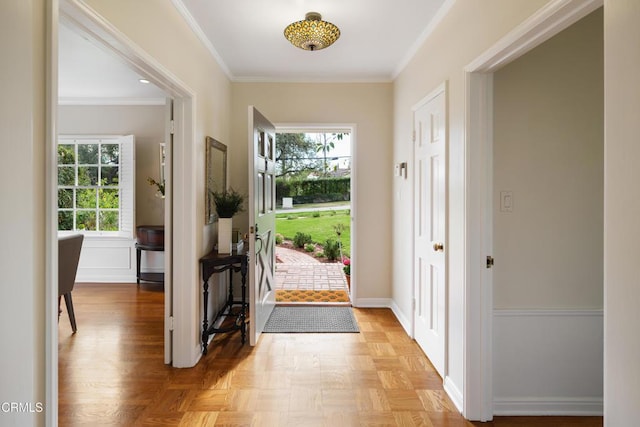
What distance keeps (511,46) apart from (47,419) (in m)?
2.41

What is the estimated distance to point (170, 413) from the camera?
210 cm

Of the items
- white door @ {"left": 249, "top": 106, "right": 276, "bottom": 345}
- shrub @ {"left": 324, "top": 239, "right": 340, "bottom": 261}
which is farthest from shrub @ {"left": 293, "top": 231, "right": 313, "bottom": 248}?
white door @ {"left": 249, "top": 106, "right": 276, "bottom": 345}

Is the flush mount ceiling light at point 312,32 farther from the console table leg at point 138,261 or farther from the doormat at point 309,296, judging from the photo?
the console table leg at point 138,261

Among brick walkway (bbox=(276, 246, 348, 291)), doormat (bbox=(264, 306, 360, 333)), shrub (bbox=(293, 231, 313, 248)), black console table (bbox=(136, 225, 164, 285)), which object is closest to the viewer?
doormat (bbox=(264, 306, 360, 333))

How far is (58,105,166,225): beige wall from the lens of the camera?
4957 mm

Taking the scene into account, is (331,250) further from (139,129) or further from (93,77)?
(93,77)

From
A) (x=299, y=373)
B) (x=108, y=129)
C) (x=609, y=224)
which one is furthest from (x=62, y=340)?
(x=609, y=224)

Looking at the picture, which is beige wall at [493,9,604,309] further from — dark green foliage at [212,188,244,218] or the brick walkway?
the brick walkway

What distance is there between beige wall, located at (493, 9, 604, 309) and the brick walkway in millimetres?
2979

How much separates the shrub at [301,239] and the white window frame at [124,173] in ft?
9.40

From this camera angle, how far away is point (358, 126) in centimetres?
400

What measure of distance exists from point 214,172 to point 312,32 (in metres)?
1.49

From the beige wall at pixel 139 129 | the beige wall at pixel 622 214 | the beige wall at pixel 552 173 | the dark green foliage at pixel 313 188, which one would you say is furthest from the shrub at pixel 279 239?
the beige wall at pixel 622 214

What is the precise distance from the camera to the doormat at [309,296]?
432 centimetres
